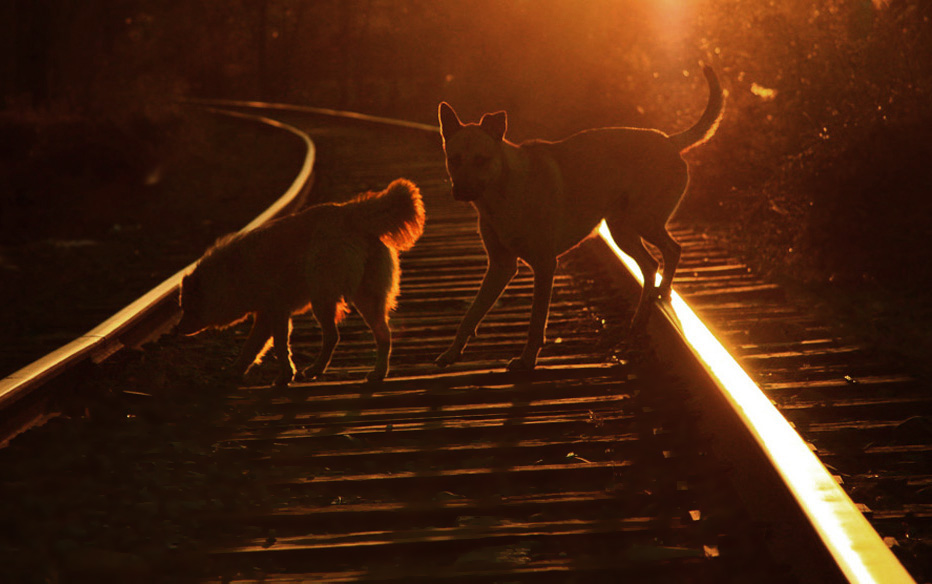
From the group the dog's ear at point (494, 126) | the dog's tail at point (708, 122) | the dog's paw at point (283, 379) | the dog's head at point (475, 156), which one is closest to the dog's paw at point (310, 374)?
the dog's paw at point (283, 379)

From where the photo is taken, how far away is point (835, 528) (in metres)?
3.09

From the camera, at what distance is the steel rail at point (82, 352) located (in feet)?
16.7

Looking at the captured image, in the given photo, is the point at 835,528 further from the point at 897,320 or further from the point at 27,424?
the point at 897,320

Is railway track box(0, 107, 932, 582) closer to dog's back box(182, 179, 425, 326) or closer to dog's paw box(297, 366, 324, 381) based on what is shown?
dog's paw box(297, 366, 324, 381)

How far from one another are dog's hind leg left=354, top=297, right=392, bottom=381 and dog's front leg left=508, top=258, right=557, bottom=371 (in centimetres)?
69

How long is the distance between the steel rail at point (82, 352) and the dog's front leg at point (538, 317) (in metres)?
2.37

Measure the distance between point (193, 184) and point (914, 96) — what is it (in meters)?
13.4

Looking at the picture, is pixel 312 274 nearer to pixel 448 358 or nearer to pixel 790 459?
pixel 448 358

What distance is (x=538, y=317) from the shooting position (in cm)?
603

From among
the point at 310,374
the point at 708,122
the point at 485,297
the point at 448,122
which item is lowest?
the point at 310,374

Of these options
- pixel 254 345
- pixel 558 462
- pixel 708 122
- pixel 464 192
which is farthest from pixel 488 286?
pixel 708 122

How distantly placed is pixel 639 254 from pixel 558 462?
9.11 feet

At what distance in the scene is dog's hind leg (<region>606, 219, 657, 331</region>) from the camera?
6.79m

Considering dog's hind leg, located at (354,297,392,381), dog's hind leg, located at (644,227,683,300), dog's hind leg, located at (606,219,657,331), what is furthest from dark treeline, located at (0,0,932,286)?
dog's hind leg, located at (354,297,392,381)
